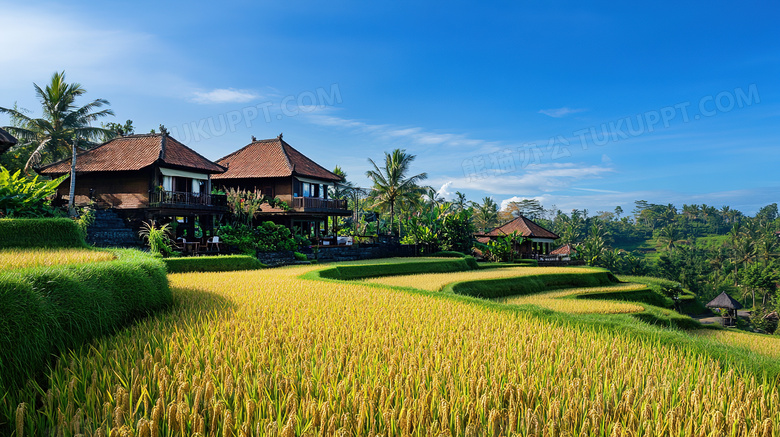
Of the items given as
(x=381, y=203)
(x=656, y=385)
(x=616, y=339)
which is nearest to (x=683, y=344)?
(x=616, y=339)

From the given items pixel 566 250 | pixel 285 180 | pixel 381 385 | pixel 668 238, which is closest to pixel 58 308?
pixel 381 385

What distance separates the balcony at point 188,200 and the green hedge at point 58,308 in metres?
15.9

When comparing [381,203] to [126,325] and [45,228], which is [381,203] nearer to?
[45,228]

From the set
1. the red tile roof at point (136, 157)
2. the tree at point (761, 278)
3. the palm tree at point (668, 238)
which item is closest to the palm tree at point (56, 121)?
the red tile roof at point (136, 157)

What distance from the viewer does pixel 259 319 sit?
6.17 meters

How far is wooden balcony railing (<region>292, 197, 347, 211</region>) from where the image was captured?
26656 mm

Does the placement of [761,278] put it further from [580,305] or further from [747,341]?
[580,305]

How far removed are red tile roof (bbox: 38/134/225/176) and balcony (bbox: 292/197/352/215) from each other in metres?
4.86

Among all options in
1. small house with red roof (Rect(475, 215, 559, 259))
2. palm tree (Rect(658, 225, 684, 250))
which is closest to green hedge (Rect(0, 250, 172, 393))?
small house with red roof (Rect(475, 215, 559, 259))

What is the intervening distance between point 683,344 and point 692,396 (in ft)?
7.78

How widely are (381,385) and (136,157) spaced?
23738mm

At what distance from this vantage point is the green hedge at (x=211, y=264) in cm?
1473

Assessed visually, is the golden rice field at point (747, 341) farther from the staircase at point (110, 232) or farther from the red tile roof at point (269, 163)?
the red tile roof at point (269, 163)

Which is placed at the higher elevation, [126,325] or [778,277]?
[126,325]
